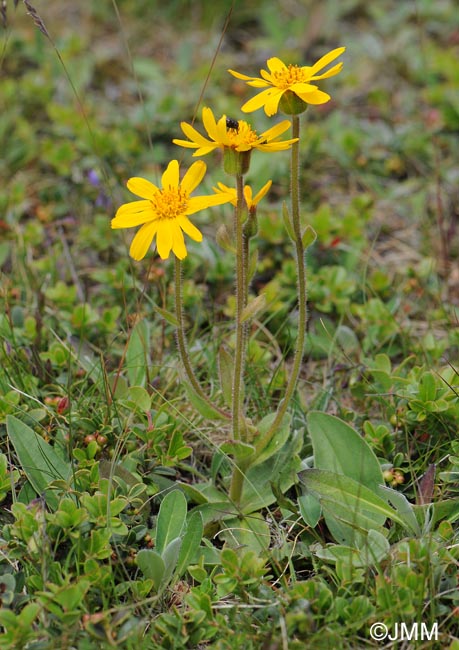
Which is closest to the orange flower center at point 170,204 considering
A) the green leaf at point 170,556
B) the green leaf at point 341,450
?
the green leaf at point 341,450

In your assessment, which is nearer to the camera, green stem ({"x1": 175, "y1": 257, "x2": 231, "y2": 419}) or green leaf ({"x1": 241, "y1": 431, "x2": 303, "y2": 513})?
green stem ({"x1": 175, "y1": 257, "x2": 231, "y2": 419})

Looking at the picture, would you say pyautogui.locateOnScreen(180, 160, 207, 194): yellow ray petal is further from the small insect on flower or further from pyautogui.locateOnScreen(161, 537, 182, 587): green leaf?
pyautogui.locateOnScreen(161, 537, 182, 587): green leaf

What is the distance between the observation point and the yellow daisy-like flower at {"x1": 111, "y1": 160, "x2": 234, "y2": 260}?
179 centimetres

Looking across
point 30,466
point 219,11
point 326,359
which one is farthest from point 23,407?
point 219,11

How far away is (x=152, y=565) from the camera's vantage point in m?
1.83

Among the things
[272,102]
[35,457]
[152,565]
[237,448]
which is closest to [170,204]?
[272,102]

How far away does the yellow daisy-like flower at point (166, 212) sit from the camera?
5.88 feet

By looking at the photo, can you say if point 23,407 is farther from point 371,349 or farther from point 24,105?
point 24,105

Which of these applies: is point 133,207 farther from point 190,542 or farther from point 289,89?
point 190,542

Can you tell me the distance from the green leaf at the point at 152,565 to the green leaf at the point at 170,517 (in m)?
0.11

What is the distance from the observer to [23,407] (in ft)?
7.25

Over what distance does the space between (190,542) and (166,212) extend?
0.88m

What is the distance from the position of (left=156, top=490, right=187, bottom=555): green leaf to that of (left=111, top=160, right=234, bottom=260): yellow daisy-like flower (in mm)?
664

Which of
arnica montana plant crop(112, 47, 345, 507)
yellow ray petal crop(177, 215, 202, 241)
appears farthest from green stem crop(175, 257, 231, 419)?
yellow ray petal crop(177, 215, 202, 241)
